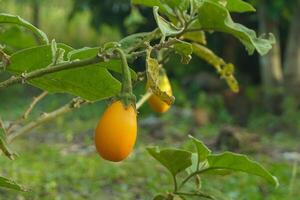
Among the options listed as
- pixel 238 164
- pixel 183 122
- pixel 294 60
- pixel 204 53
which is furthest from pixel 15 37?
pixel 294 60

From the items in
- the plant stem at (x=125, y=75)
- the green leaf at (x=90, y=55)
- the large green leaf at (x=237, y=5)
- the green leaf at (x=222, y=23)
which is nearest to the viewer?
the plant stem at (x=125, y=75)

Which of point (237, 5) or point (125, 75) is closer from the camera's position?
point (125, 75)

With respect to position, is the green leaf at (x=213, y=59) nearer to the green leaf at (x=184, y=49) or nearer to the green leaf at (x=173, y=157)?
the green leaf at (x=173, y=157)

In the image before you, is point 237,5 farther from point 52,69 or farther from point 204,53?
A: point 52,69

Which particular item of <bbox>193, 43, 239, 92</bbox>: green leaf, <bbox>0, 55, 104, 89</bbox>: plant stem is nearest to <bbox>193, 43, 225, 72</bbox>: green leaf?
<bbox>193, 43, 239, 92</bbox>: green leaf

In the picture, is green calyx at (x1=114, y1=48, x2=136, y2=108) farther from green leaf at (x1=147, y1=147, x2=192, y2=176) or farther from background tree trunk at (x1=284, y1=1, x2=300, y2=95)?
background tree trunk at (x1=284, y1=1, x2=300, y2=95)

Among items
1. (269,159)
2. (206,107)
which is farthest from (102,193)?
(206,107)

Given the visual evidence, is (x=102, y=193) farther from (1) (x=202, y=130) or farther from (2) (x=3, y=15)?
(1) (x=202, y=130)

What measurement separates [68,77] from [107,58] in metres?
0.18

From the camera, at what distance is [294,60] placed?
7.28 metres

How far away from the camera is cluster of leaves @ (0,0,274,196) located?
1.12 m

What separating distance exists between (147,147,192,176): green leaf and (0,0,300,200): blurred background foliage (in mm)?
568

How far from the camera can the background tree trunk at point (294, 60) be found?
7.23 metres

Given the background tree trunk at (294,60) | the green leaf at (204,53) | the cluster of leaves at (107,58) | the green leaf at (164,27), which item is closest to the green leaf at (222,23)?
the cluster of leaves at (107,58)
